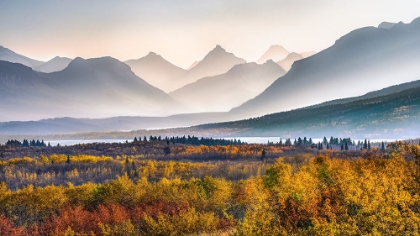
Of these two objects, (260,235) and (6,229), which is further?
(6,229)

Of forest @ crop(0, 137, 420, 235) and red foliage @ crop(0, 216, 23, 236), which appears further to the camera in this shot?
red foliage @ crop(0, 216, 23, 236)

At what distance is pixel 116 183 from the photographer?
116 metres

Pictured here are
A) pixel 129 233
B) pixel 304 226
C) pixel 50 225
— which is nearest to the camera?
pixel 304 226

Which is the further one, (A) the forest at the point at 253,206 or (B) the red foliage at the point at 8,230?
(B) the red foliage at the point at 8,230

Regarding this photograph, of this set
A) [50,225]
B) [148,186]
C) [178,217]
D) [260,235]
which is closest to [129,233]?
[178,217]

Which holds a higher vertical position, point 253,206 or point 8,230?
point 253,206

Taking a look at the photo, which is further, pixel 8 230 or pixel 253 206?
pixel 8 230

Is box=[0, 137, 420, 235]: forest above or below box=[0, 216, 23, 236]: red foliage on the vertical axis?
above

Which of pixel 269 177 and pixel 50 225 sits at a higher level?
pixel 269 177

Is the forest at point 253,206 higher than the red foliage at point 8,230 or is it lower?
higher

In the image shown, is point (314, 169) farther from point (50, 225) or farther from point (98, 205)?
point (50, 225)

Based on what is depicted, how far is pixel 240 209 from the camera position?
351 ft

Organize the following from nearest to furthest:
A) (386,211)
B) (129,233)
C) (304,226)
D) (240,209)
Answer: (386,211) < (304,226) < (129,233) < (240,209)

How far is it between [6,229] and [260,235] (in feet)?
222
